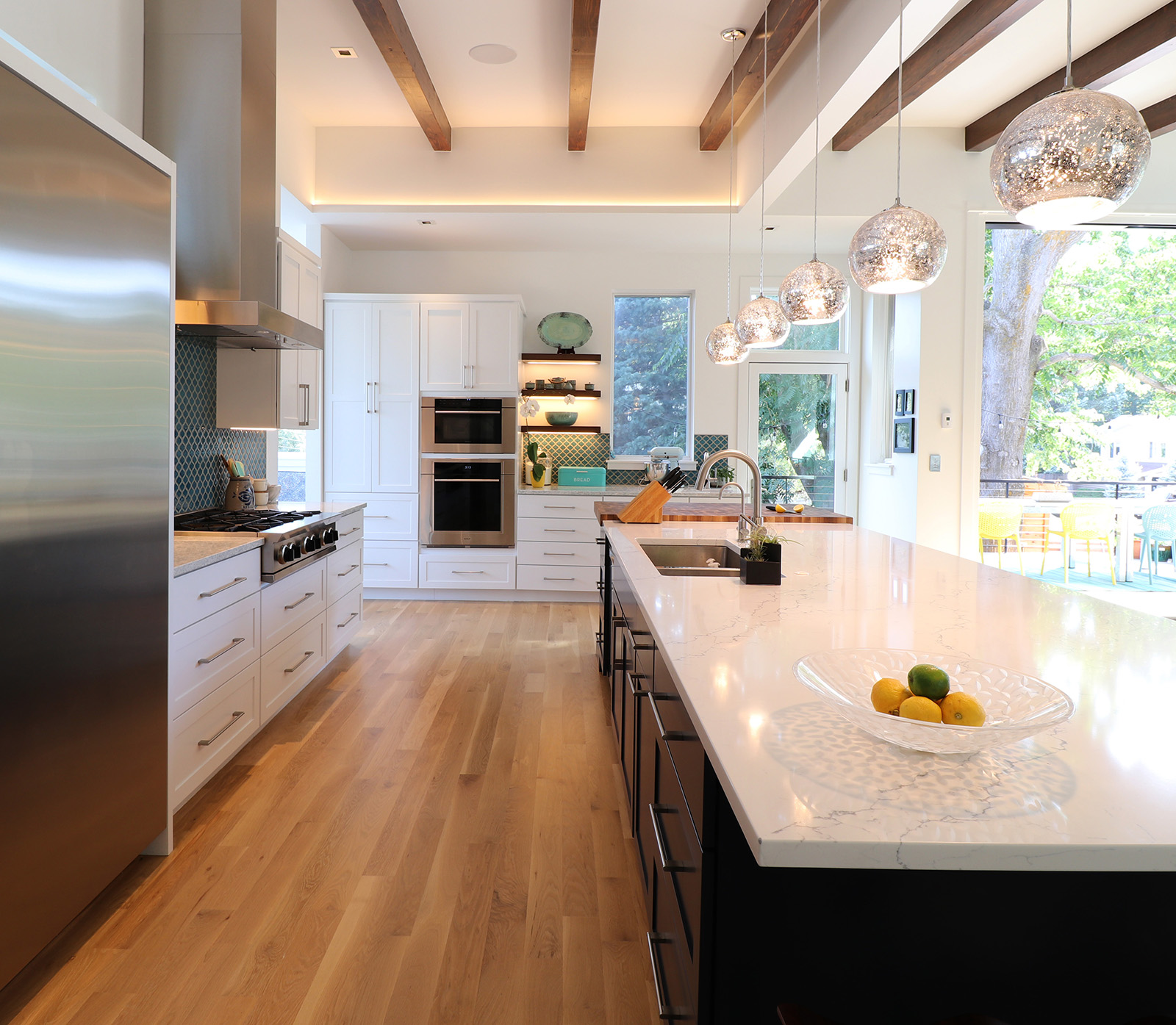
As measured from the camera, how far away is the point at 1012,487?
6523mm

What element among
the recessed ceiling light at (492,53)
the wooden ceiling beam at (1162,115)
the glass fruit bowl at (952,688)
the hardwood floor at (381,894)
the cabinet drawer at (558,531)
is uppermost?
the recessed ceiling light at (492,53)

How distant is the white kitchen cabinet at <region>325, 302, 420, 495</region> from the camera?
596 cm

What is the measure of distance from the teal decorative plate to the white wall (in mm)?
3618

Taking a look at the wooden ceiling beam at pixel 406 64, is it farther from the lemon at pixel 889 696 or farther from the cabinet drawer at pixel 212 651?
the lemon at pixel 889 696

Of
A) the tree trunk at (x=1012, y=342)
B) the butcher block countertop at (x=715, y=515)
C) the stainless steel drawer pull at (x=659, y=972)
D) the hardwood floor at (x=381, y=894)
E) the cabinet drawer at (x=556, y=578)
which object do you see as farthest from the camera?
the tree trunk at (x=1012, y=342)

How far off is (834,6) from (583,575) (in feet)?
13.0

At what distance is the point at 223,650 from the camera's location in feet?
8.81

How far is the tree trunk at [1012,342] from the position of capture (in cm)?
648

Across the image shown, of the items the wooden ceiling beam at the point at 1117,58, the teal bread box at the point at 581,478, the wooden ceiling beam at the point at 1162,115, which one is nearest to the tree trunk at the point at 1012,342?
the wooden ceiling beam at the point at 1162,115

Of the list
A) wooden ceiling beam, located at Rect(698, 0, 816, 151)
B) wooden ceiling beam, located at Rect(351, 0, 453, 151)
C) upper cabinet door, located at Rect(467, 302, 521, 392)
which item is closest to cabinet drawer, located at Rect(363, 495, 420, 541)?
upper cabinet door, located at Rect(467, 302, 521, 392)

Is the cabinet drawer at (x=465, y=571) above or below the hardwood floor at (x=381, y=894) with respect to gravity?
above

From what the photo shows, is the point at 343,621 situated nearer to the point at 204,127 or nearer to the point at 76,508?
the point at 204,127

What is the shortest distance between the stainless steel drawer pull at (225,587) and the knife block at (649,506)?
1.74 meters

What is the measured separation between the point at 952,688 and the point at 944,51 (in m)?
3.71
